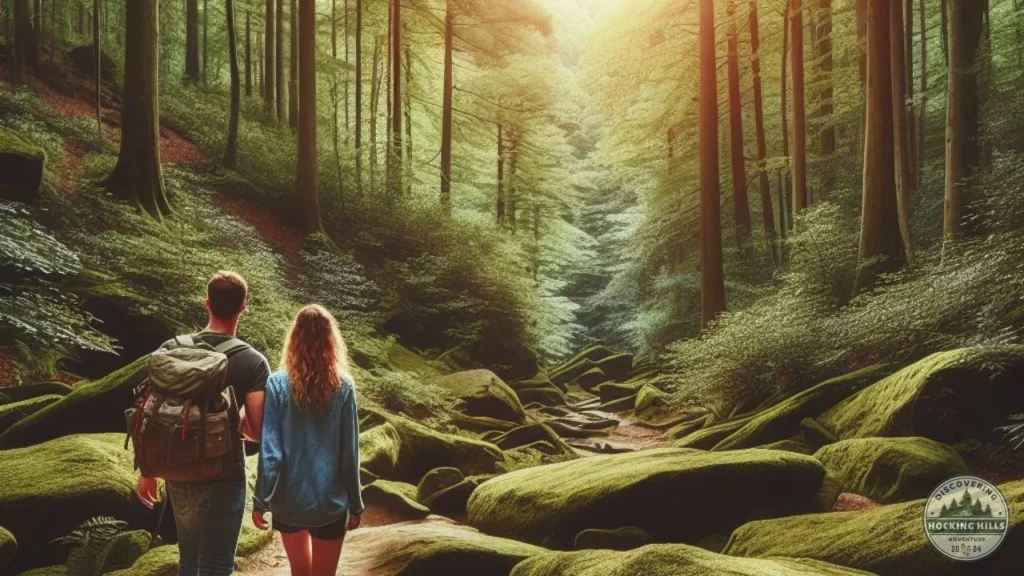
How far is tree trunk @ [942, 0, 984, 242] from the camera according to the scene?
10.3 m

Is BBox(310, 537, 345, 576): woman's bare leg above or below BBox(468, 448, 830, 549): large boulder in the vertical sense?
above

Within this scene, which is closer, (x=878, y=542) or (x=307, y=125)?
(x=878, y=542)

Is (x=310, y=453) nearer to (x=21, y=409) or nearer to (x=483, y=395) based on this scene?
(x=21, y=409)

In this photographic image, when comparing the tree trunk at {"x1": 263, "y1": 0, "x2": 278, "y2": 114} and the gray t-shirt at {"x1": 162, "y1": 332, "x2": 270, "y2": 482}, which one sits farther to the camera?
the tree trunk at {"x1": 263, "y1": 0, "x2": 278, "y2": 114}

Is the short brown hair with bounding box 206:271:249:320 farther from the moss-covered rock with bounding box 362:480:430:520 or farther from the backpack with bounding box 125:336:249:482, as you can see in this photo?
the moss-covered rock with bounding box 362:480:430:520

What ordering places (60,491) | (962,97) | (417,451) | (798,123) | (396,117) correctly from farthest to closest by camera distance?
(396,117), (798,123), (962,97), (417,451), (60,491)

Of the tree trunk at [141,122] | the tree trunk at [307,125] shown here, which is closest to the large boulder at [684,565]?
the tree trunk at [141,122]

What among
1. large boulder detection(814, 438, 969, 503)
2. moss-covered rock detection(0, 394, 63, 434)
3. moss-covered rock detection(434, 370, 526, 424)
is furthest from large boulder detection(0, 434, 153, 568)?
moss-covered rock detection(434, 370, 526, 424)

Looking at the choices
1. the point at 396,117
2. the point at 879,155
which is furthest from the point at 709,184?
the point at 396,117

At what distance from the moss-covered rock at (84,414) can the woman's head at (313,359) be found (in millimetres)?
3326

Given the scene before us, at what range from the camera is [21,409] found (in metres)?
6.20

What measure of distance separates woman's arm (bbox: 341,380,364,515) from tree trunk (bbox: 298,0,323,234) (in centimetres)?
1201

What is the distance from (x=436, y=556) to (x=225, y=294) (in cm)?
273

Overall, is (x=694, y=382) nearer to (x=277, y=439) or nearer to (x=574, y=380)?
(x=277, y=439)
